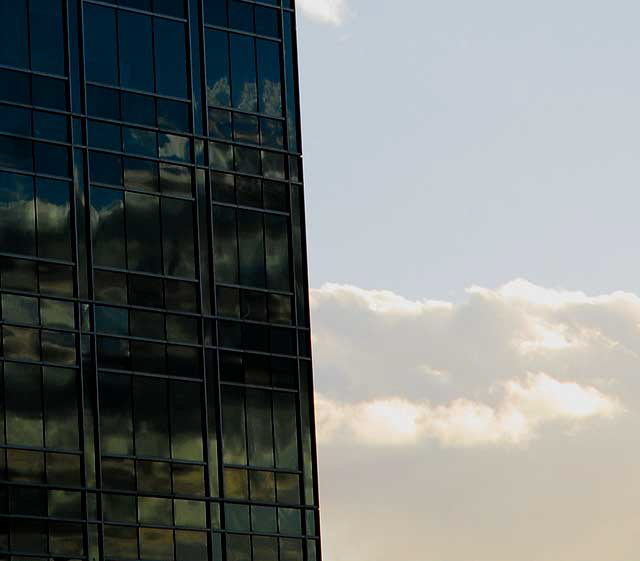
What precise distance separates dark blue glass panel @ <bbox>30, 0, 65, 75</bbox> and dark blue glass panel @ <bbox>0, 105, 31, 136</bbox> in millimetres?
1559

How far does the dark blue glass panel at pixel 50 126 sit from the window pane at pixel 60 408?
751cm

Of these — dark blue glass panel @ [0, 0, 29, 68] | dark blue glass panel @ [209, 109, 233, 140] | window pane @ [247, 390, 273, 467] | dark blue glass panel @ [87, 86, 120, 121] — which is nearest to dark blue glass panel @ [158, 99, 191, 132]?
dark blue glass panel @ [209, 109, 233, 140]

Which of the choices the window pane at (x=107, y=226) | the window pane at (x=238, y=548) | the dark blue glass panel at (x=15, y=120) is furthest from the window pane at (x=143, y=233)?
the window pane at (x=238, y=548)

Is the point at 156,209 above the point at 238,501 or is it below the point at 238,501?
above

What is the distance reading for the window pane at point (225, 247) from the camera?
255 feet

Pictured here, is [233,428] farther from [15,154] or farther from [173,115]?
[15,154]

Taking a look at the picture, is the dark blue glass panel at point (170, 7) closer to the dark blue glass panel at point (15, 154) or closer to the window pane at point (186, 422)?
the dark blue glass panel at point (15, 154)

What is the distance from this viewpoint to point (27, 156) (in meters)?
73.6

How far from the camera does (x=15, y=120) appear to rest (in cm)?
7369

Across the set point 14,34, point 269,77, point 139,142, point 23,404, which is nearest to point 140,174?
point 139,142

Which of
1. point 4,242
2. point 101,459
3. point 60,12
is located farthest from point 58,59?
point 101,459

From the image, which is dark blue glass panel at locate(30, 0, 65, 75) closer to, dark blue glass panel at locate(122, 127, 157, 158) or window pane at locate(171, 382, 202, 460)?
dark blue glass panel at locate(122, 127, 157, 158)

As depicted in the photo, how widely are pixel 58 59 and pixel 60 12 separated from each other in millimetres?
1511

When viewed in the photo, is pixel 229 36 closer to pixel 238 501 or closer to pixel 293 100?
pixel 293 100
